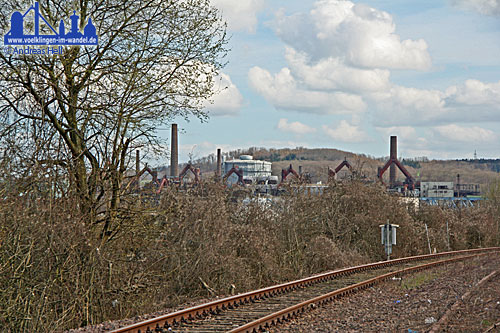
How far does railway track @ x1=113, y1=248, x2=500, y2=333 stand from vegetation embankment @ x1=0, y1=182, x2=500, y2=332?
1.59 metres

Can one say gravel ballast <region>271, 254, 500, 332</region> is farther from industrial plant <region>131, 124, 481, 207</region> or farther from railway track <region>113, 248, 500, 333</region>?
industrial plant <region>131, 124, 481, 207</region>

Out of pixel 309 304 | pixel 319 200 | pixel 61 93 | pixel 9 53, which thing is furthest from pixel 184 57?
pixel 319 200

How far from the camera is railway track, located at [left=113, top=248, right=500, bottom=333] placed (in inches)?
404

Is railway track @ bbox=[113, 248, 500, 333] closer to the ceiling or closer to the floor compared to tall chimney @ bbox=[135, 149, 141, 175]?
closer to the floor

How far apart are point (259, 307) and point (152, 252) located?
10.3ft

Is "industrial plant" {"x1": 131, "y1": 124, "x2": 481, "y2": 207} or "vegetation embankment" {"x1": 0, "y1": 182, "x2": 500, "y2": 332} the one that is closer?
"vegetation embankment" {"x1": 0, "y1": 182, "x2": 500, "y2": 332}

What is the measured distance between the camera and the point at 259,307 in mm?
12555

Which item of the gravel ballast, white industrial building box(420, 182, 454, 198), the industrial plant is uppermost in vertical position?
the industrial plant

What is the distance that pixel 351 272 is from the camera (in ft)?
65.2

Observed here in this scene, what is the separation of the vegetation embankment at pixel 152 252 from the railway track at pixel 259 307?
1.59 meters

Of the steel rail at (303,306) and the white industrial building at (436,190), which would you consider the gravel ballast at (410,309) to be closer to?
the steel rail at (303,306)

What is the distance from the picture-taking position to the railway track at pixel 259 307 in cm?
1025

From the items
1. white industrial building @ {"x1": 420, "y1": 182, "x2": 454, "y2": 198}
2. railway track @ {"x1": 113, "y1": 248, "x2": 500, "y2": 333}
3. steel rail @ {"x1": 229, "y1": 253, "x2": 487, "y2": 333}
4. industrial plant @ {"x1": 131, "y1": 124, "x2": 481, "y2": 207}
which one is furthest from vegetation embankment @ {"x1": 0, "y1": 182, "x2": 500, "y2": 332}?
white industrial building @ {"x1": 420, "y1": 182, "x2": 454, "y2": 198}

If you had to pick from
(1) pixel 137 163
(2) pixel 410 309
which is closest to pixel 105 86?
(1) pixel 137 163
